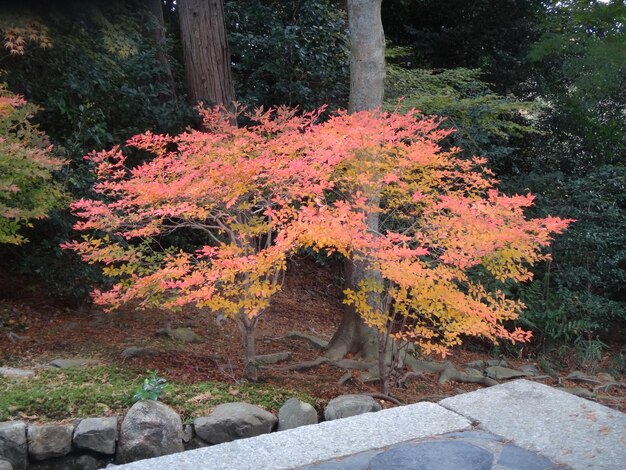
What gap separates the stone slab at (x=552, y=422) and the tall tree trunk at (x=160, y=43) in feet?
19.2

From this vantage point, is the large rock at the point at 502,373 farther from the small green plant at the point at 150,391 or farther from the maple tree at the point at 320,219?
the small green plant at the point at 150,391

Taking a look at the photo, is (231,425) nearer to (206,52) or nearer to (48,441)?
(48,441)

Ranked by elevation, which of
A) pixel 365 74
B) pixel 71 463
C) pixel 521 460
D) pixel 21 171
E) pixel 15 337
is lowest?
pixel 71 463

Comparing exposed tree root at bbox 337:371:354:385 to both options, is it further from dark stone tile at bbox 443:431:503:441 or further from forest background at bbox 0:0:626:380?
forest background at bbox 0:0:626:380

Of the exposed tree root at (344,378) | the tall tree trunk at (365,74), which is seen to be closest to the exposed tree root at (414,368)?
the exposed tree root at (344,378)

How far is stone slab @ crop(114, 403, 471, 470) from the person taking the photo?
7.47 feet

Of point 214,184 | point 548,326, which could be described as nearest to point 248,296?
point 214,184

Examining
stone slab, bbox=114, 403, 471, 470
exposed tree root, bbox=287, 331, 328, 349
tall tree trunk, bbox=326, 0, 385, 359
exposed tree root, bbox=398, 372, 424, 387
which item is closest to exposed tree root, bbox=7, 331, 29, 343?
exposed tree root, bbox=287, 331, 328, 349

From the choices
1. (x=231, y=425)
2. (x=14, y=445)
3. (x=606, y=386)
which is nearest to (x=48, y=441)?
(x=14, y=445)

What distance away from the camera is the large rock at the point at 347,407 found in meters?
3.83

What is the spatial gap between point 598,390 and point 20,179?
20.5ft

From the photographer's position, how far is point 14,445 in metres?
3.25

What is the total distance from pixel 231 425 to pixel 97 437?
78cm

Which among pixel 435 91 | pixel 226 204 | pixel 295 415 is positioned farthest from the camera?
pixel 435 91
